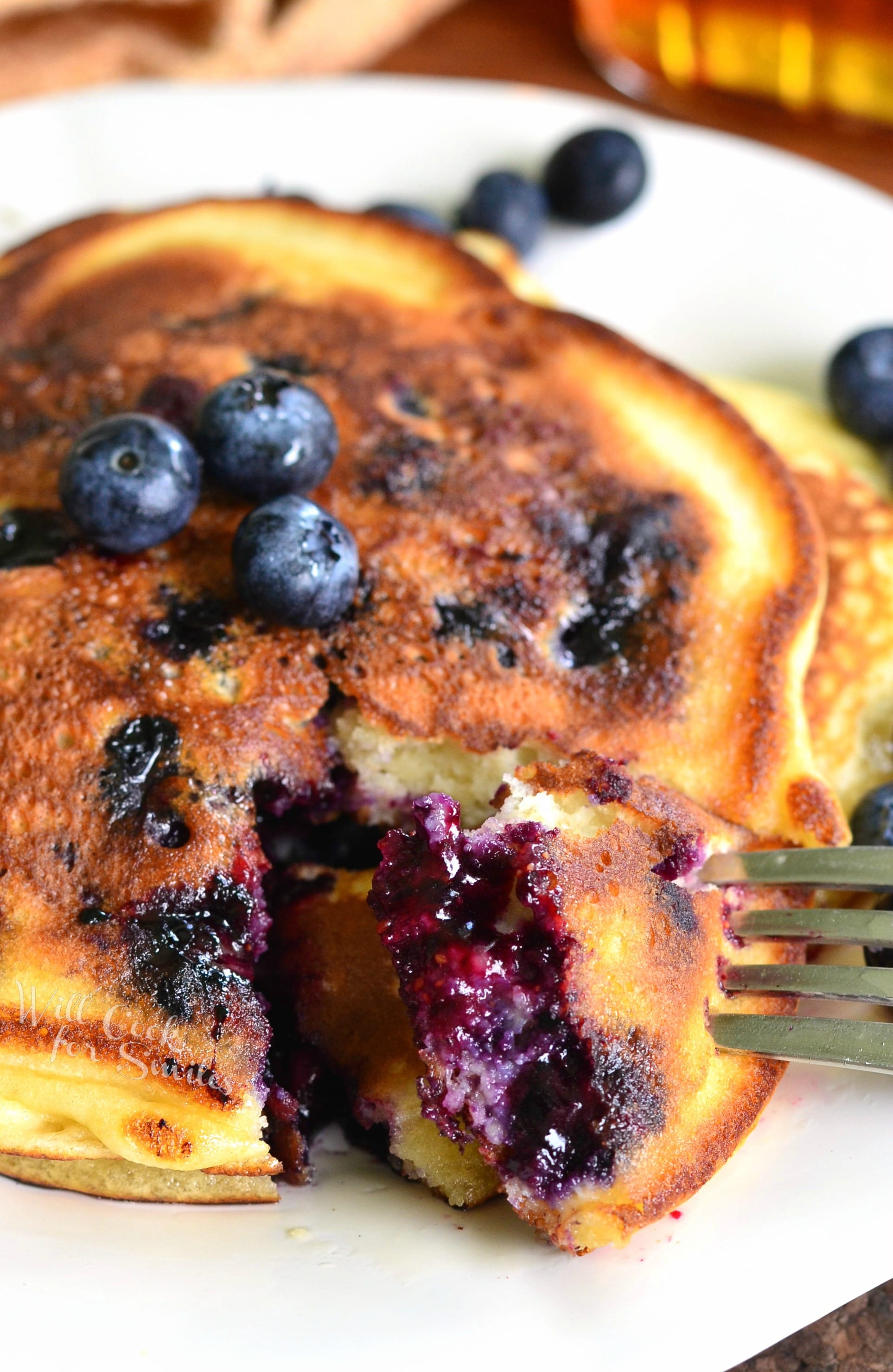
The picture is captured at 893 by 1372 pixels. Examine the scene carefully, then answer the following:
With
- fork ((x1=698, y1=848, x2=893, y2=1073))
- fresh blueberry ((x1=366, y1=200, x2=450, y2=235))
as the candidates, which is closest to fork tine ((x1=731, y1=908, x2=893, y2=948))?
fork ((x1=698, y1=848, x2=893, y2=1073))

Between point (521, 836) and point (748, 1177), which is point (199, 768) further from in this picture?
point (748, 1177)

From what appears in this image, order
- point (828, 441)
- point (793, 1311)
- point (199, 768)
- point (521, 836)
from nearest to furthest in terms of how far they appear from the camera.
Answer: point (793, 1311) < point (521, 836) < point (199, 768) < point (828, 441)

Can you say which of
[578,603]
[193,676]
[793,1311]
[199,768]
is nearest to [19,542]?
[193,676]

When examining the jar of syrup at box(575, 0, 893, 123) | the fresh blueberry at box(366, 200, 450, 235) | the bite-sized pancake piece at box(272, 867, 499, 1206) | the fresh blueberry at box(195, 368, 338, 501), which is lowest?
the bite-sized pancake piece at box(272, 867, 499, 1206)

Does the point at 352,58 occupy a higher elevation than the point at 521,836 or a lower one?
higher

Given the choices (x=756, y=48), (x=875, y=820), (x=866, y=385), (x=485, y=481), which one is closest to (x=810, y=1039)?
(x=875, y=820)

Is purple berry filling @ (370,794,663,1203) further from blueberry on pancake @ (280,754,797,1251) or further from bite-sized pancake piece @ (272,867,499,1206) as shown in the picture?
bite-sized pancake piece @ (272,867,499,1206)

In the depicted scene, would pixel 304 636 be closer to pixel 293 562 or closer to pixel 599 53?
pixel 293 562
